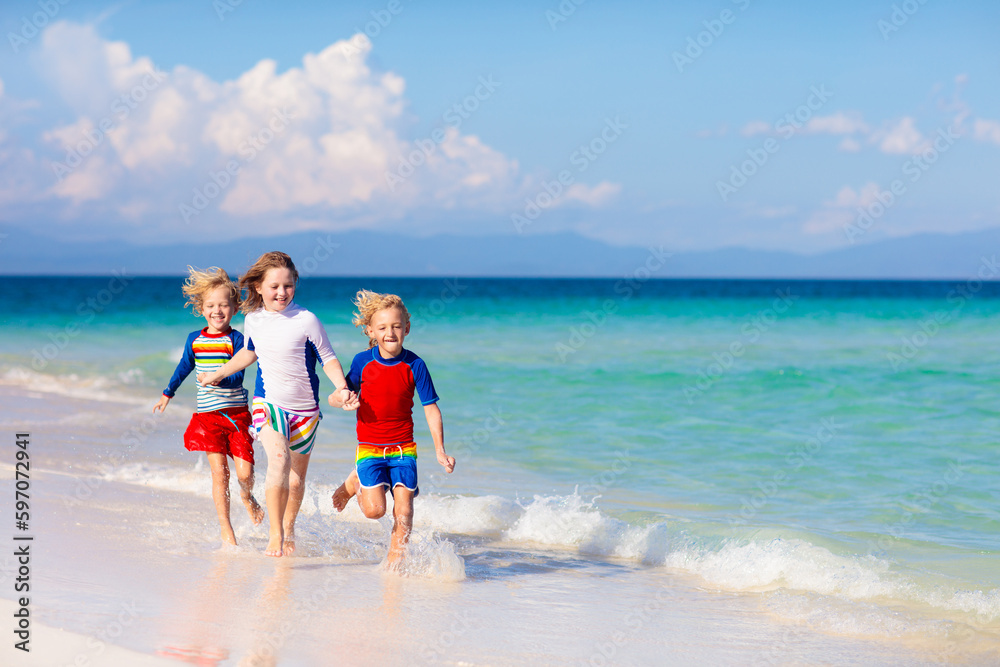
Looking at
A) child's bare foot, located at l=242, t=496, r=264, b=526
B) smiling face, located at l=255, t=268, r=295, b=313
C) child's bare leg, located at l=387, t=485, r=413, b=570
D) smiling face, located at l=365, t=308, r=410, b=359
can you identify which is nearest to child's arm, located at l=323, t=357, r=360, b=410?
smiling face, located at l=365, t=308, r=410, b=359

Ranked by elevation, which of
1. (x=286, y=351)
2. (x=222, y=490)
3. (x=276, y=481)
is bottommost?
(x=222, y=490)

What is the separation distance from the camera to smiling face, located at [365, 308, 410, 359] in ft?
15.2

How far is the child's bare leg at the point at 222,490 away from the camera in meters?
5.13

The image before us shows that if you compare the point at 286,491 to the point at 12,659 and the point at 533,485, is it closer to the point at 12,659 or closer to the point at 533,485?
the point at 12,659

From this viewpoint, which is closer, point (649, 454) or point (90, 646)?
point (90, 646)

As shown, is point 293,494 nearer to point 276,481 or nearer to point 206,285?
point 276,481

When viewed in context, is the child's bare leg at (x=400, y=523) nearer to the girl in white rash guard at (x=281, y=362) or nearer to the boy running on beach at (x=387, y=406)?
the boy running on beach at (x=387, y=406)

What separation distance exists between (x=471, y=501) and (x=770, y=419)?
19.9 ft

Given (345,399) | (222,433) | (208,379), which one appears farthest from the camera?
(222,433)

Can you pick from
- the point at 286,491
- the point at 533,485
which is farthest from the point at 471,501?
the point at 286,491

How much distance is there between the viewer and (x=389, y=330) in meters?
4.63

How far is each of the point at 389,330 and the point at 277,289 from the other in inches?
26.0

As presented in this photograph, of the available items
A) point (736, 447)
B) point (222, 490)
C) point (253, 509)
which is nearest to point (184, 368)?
point (222, 490)

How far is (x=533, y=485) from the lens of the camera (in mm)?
7566
